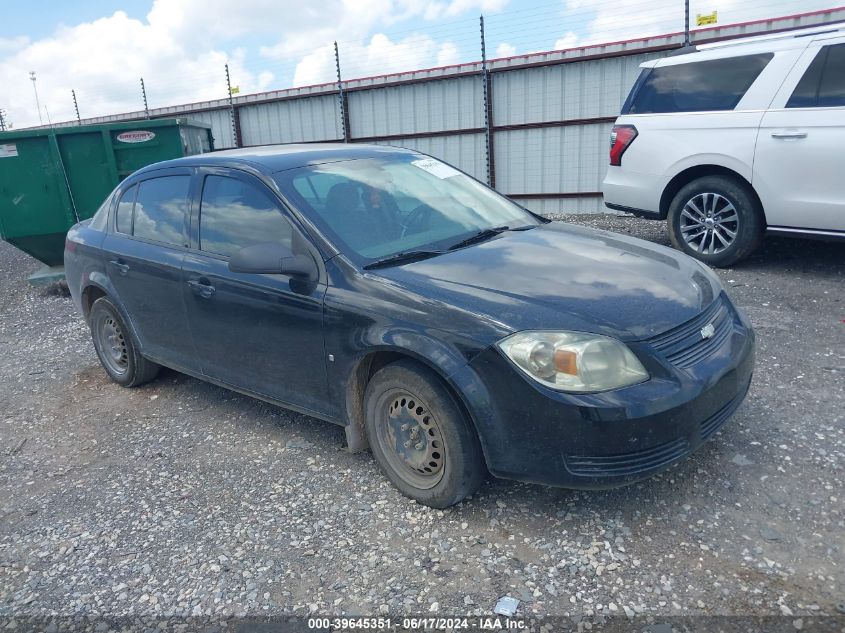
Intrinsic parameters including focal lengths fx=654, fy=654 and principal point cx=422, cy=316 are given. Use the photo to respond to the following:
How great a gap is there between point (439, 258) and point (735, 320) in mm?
1470

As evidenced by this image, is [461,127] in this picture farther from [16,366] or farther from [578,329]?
[578,329]

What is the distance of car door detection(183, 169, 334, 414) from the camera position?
326 centimetres

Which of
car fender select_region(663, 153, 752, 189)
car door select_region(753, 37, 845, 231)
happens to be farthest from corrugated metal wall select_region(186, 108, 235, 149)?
car door select_region(753, 37, 845, 231)

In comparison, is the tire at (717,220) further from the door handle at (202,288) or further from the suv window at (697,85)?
the door handle at (202,288)

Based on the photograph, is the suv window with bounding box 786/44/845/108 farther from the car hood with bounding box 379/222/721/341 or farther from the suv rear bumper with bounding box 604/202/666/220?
the car hood with bounding box 379/222/721/341

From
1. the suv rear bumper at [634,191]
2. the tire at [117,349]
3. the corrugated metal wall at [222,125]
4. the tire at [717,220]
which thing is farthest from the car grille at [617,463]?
the corrugated metal wall at [222,125]

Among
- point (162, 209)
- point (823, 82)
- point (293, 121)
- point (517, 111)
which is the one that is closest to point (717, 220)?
point (823, 82)

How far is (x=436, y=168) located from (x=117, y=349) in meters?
2.68

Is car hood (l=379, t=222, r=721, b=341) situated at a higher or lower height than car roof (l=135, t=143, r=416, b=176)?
lower

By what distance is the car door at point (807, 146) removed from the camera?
5.55m

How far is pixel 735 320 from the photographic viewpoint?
125 inches

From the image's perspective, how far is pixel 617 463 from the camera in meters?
2.56

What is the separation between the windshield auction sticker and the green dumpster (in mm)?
6261

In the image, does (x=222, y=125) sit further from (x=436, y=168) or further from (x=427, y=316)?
(x=427, y=316)
